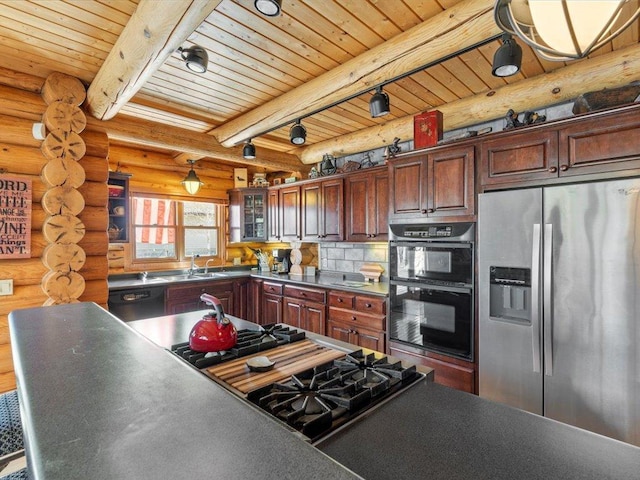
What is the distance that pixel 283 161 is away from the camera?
468cm

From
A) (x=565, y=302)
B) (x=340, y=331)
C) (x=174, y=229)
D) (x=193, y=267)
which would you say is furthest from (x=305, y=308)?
(x=565, y=302)

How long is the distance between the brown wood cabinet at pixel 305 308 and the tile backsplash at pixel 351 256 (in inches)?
27.7

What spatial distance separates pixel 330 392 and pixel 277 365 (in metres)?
0.36

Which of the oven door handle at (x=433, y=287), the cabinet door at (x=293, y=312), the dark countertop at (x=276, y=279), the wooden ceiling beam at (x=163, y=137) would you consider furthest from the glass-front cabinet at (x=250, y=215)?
the oven door handle at (x=433, y=287)

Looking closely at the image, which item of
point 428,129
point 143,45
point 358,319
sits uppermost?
point 143,45

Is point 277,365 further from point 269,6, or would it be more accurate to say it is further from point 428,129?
point 428,129

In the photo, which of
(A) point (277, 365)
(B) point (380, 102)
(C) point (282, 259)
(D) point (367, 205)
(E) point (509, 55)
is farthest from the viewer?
(C) point (282, 259)

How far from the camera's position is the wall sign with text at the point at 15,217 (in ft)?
8.27

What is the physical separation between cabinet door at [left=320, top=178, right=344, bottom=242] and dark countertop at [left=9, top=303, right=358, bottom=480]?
3.19 m

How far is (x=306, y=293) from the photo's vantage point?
395 centimetres

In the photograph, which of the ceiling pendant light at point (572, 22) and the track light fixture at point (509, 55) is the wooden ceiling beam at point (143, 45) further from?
the track light fixture at point (509, 55)

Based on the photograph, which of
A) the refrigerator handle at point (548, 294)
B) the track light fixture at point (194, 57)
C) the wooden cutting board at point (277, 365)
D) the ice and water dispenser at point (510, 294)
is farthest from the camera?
the ice and water dispenser at point (510, 294)

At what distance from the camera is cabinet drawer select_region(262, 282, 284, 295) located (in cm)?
432

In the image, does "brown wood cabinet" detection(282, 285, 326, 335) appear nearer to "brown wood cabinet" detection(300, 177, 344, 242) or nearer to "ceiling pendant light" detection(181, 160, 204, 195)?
"brown wood cabinet" detection(300, 177, 344, 242)
